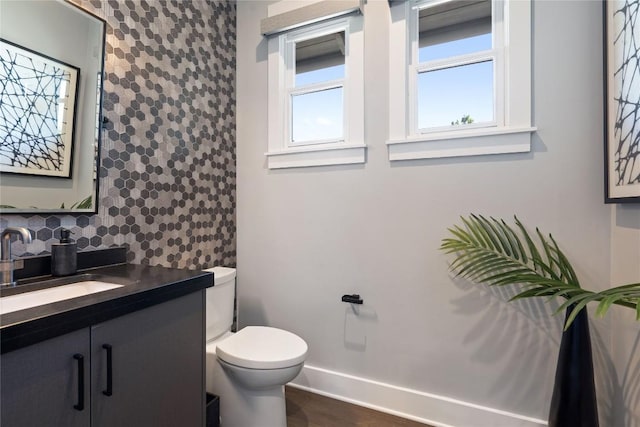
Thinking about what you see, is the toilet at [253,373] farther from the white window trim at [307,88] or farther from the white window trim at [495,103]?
the white window trim at [495,103]

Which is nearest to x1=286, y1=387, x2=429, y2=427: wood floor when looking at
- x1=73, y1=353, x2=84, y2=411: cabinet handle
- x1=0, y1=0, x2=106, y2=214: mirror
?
x1=73, y1=353, x2=84, y2=411: cabinet handle

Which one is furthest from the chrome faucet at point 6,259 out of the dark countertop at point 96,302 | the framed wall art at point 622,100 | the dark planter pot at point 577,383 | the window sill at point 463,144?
the framed wall art at point 622,100

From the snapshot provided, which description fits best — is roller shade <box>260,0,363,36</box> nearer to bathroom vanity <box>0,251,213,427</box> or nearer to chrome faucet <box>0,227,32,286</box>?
bathroom vanity <box>0,251,213,427</box>

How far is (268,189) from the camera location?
2.20 m

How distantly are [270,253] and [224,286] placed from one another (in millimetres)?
432

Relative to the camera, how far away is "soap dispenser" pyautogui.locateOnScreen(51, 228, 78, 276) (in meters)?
1.23

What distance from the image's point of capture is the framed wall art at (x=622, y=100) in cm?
112

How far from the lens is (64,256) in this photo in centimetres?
125

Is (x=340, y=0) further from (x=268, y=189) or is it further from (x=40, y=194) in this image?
(x=40, y=194)

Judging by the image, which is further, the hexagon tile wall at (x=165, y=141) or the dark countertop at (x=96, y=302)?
the hexagon tile wall at (x=165, y=141)

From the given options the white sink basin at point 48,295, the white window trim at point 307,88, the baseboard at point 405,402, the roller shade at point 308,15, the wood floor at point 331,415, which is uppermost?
the roller shade at point 308,15

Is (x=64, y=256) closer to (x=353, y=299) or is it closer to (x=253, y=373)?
(x=253, y=373)

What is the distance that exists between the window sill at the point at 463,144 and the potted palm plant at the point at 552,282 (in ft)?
1.18

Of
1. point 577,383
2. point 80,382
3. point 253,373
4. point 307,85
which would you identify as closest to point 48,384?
point 80,382
